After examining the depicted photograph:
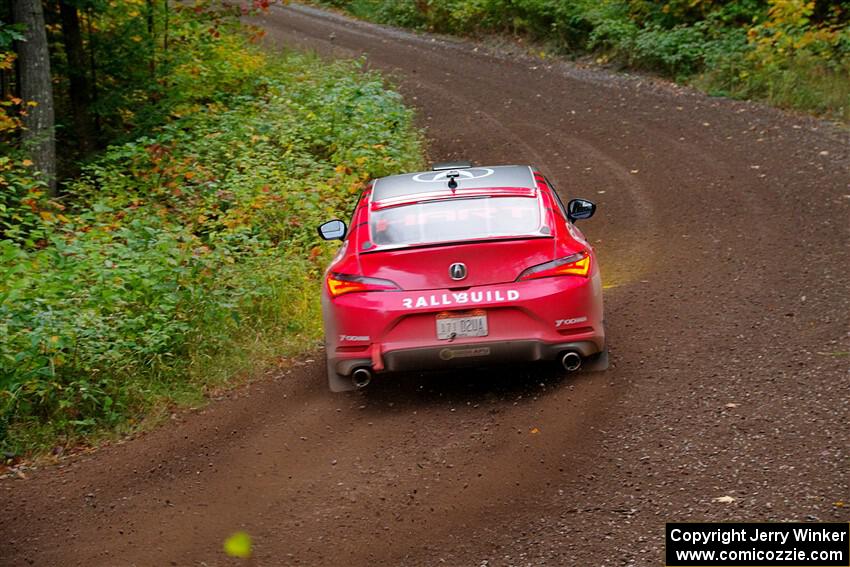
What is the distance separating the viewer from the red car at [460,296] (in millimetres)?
7227

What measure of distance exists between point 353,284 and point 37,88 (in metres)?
9.01

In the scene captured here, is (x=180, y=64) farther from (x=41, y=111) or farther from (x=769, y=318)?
(x=769, y=318)

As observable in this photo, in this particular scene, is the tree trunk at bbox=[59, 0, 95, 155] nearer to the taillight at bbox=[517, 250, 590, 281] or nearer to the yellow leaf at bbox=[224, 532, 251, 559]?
the taillight at bbox=[517, 250, 590, 281]

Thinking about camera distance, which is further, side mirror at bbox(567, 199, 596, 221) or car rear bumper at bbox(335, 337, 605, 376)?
side mirror at bbox(567, 199, 596, 221)

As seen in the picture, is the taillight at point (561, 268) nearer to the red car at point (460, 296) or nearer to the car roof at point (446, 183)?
the red car at point (460, 296)

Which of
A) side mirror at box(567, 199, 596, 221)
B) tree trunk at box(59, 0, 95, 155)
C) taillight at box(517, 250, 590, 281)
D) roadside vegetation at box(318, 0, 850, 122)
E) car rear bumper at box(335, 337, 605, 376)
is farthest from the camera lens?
roadside vegetation at box(318, 0, 850, 122)

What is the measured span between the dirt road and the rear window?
1245 mm

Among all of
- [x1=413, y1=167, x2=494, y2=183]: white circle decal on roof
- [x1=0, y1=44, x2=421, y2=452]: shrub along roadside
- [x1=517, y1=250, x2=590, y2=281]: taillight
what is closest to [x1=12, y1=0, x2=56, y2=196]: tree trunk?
[x1=0, y1=44, x2=421, y2=452]: shrub along roadside

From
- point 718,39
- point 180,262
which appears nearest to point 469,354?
point 180,262

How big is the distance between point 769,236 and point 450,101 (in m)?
11.2

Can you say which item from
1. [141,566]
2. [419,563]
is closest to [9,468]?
[141,566]

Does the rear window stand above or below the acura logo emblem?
above

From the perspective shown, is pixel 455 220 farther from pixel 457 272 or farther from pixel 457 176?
pixel 457 176

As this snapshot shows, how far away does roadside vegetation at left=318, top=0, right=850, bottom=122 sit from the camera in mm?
18906
